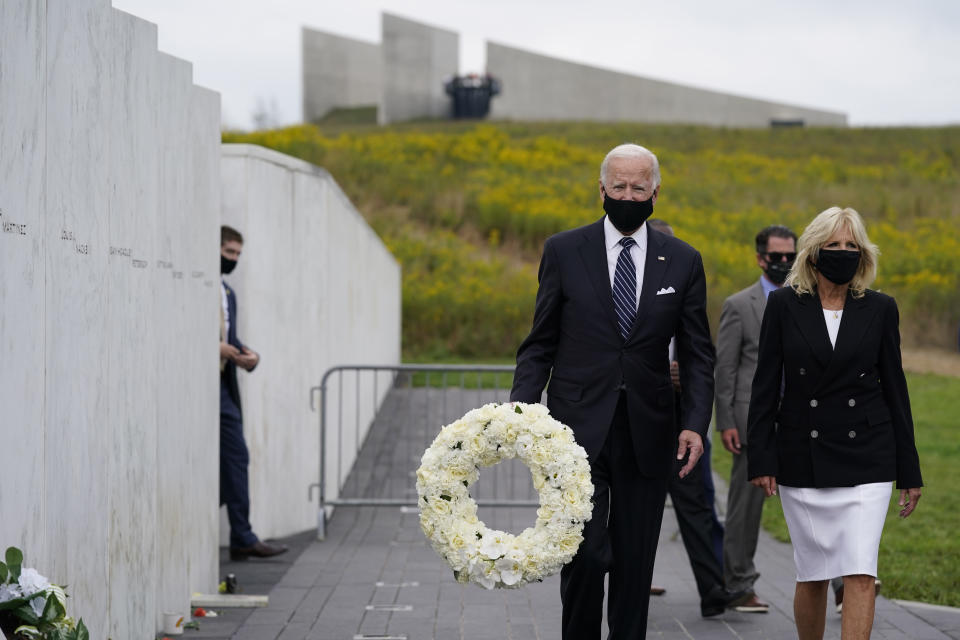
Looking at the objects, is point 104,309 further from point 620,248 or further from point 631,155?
point 631,155

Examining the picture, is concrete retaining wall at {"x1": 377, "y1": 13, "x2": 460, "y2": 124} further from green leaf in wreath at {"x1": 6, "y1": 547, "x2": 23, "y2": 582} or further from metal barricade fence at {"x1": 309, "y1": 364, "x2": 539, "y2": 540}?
green leaf in wreath at {"x1": 6, "y1": 547, "x2": 23, "y2": 582}

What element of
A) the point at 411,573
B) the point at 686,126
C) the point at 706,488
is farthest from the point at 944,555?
the point at 686,126

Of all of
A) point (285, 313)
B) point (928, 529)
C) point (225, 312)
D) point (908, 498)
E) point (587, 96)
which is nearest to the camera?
point (908, 498)

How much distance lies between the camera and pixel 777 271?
24.9 ft

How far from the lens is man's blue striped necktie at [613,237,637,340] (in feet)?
17.1

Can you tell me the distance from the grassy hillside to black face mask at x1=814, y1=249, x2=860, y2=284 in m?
25.5

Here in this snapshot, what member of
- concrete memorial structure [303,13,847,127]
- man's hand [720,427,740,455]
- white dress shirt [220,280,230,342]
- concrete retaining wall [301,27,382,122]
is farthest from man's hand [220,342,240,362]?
concrete retaining wall [301,27,382,122]

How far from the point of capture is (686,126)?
223 feet

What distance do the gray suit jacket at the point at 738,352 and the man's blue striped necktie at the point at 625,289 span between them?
2369mm

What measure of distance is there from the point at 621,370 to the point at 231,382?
171 inches

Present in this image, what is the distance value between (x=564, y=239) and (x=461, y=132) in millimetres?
59411

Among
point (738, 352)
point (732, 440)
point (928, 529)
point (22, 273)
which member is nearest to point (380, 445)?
point (928, 529)

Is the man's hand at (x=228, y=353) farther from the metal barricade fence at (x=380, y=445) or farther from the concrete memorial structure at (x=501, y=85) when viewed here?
the concrete memorial structure at (x=501, y=85)

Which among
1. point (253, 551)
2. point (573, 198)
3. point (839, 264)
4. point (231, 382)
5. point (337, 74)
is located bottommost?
point (253, 551)
